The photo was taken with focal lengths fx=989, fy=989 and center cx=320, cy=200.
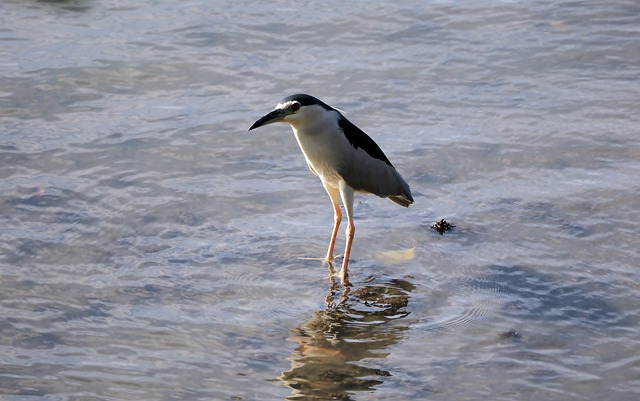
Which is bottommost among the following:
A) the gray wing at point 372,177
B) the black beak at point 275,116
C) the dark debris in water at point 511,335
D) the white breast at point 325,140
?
the dark debris in water at point 511,335

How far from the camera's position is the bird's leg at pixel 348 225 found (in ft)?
22.2

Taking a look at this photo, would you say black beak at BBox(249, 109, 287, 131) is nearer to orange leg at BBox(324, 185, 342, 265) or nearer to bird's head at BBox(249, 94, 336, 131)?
bird's head at BBox(249, 94, 336, 131)

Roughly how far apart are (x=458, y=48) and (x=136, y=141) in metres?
3.81

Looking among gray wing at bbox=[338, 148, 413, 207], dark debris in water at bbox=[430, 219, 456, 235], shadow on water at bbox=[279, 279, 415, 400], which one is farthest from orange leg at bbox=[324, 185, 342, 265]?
dark debris in water at bbox=[430, 219, 456, 235]

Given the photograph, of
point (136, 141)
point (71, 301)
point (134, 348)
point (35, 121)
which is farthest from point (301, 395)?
point (35, 121)

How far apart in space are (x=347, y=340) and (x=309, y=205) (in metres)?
2.08

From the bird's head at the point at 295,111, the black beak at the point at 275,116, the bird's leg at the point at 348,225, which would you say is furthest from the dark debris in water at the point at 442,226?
the black beak at the point at 275,116

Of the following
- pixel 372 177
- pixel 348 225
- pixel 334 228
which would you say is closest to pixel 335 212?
pixel 334 228

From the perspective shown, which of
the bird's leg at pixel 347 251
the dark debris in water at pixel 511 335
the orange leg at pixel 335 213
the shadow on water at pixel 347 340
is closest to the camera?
the shadow on water at pixel 347 340

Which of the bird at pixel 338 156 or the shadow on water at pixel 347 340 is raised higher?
A: the bird at pixel 338 156

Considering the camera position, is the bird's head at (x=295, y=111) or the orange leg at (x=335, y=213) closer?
the bird's head at (x=295, y=111)

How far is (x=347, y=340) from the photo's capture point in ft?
19.3

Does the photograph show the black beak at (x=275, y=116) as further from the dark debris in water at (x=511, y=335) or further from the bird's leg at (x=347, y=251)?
the dark debris in water at (x=511, y=335)

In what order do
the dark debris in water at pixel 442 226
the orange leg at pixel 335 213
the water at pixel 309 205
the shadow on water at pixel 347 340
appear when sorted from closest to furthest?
the shadow on water at pixel 347 340 → the water at pixel 309 205 → the orange leg at pixel 335 213 → the dark debris in water at pixel 442 226
